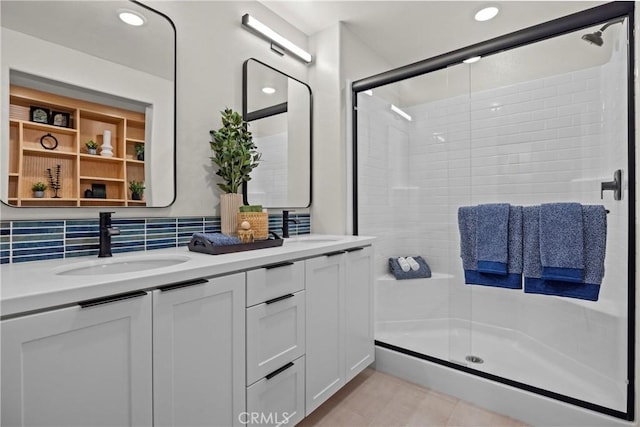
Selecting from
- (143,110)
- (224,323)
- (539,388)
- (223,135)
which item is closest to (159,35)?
(143,110)

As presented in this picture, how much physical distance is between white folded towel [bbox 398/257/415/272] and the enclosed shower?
0.15ft

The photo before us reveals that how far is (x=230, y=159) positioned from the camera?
1.78 meters

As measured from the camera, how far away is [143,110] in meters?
1.50

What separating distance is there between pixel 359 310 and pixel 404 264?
89cm

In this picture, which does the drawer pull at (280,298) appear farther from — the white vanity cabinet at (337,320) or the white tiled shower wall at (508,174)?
the white tiled shower wall at (508,174)

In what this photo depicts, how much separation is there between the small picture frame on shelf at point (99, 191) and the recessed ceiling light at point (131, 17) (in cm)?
75

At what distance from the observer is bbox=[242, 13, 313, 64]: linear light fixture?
1957 millimetres

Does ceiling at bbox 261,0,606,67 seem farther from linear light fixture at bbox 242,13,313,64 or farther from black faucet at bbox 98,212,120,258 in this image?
black faucet at bbox 98,212,120,258

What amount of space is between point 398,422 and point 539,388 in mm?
725

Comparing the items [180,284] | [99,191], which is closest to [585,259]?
[180,284]

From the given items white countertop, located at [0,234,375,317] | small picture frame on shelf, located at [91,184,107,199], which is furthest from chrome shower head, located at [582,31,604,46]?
small picture frame on shelf, located at [91,184,107,199]

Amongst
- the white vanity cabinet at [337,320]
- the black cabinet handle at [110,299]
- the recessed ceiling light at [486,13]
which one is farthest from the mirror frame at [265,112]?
the recessed ceiling light at [486,13]

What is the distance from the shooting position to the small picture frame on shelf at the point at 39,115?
1185 mm

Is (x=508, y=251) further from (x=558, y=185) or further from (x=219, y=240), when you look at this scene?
(x=219, y=240)
